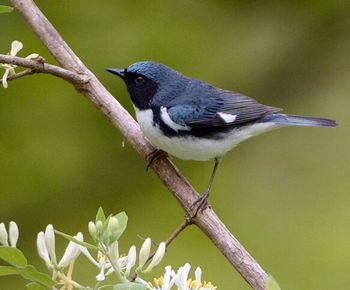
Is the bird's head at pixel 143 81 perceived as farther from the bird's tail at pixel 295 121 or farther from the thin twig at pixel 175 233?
the thin twig at pixel 175 233

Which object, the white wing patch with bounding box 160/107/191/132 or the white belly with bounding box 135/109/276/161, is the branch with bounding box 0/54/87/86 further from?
the white wing patch with bounding box 160/107/191/132

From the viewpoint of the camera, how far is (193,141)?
260 cm

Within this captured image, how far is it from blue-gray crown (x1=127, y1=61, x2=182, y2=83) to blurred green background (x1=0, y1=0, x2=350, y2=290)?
4.58ft

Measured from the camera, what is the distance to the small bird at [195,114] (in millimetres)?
2600

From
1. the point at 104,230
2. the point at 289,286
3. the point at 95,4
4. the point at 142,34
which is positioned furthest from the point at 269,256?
the point at 104,230

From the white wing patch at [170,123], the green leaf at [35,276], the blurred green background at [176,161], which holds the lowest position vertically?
the blurred green background at [176,161]

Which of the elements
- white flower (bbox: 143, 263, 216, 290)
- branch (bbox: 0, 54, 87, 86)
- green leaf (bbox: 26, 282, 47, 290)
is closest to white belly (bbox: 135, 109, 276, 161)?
branch (bbox: 0, 54, 87, 86)

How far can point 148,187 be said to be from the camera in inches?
177

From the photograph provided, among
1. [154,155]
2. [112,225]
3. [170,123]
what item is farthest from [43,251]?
[170,123]

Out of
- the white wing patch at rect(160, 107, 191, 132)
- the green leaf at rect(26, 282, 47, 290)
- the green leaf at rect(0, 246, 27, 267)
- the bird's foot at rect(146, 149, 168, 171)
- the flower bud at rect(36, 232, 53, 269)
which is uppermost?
the green leaf at rect(0, 246, 27, 267)

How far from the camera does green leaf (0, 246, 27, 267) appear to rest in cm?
129

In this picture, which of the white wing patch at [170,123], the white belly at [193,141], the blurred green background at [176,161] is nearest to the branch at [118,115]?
the white belly at [193,141]

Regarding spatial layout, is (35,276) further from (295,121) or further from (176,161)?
(176,161)

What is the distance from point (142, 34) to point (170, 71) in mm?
1758
